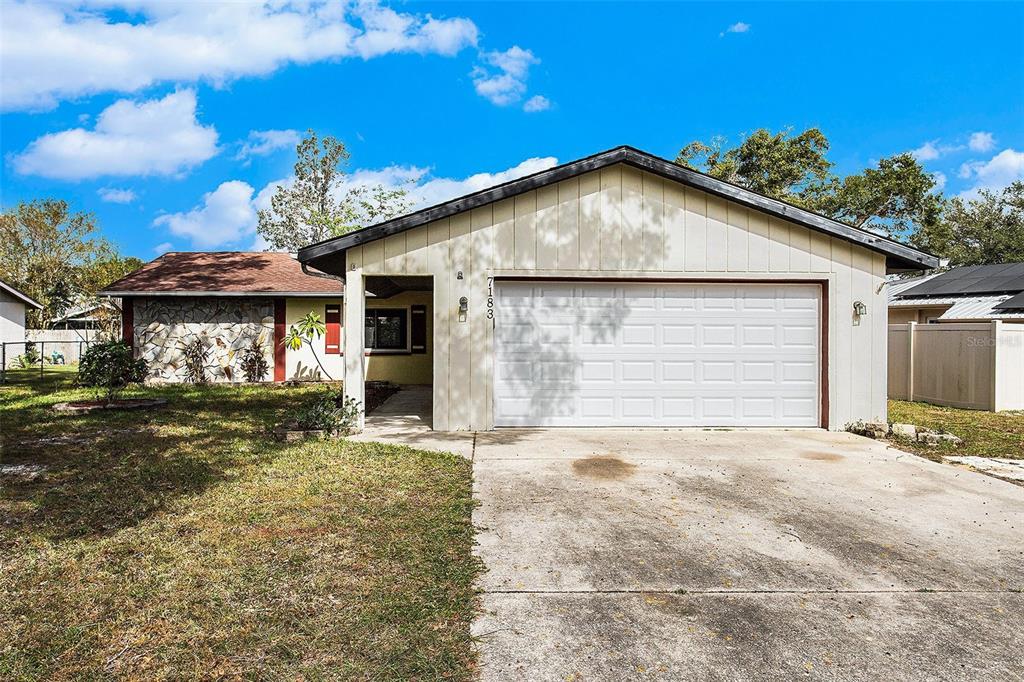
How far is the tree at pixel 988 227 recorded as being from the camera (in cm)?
3894

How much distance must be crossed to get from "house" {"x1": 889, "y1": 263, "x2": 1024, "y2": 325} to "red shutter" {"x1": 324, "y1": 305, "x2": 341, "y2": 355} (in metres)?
15.6

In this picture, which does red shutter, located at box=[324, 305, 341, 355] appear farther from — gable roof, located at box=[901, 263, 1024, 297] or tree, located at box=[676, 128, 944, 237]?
gable roof, located at box=[901, 263, 1024, 297]

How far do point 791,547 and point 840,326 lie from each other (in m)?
5.46

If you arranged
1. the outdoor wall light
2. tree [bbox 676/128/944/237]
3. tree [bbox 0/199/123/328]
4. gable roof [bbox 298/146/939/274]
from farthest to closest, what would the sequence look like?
tree [bbox 0/199/123/328] → tree [bbox 676/128/944/237] → the outdoor wall light → gable roof [bbox 298/146/939/274]

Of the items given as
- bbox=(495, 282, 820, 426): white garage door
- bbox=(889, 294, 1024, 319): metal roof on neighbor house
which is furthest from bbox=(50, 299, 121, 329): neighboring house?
bbox=(889, 294, 1024, 319): metal roof on neighbor house

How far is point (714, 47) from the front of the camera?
17.1 m

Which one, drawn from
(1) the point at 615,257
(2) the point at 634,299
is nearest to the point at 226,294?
(1) the point at 615,257

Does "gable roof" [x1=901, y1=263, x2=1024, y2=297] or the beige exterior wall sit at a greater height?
"gable roof" [x1=901, y1=263, x2=1024, y2=297]

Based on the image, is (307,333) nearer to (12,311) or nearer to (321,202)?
(12,311)

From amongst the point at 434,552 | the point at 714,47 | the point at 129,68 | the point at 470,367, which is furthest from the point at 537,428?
the point at 714,47

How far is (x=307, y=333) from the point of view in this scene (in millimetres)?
14562

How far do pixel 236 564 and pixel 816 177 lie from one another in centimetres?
2787

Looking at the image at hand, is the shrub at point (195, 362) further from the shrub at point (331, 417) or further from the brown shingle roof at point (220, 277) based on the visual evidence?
the shrub at point (331, 417)

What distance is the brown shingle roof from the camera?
14406mm
